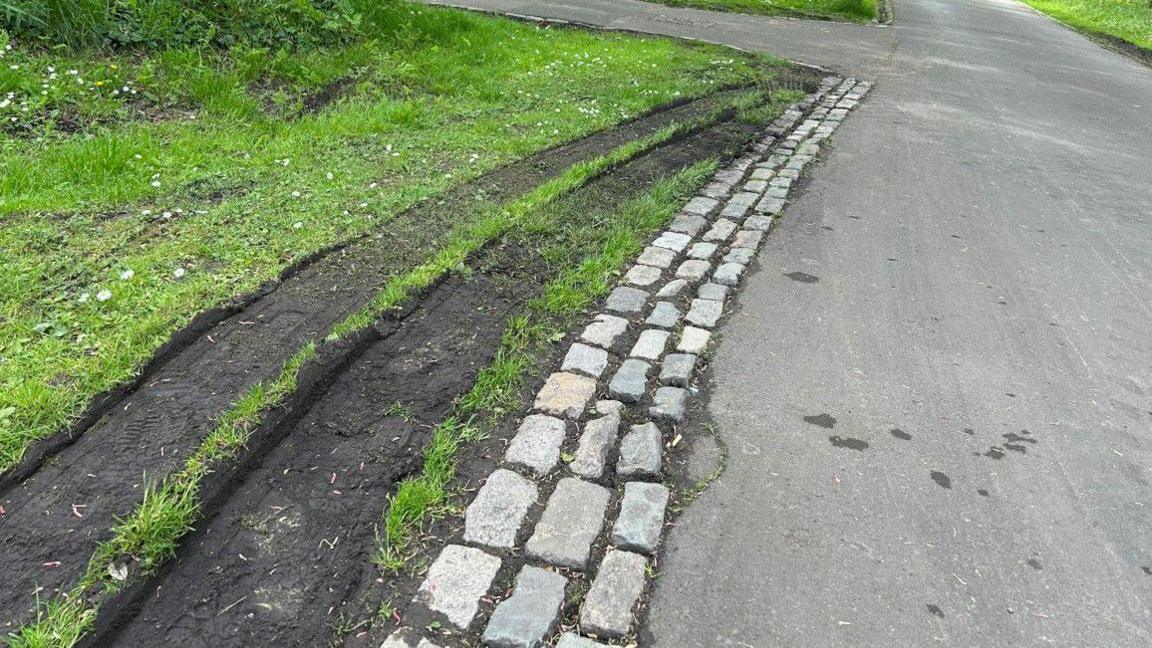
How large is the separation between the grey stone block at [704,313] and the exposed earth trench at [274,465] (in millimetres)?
845

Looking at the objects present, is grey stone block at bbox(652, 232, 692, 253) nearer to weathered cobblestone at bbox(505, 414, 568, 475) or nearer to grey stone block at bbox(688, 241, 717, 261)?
grey stone block at bbox(688, 241, 717, 261)

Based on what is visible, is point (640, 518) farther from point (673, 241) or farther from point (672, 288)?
point (673, 241)

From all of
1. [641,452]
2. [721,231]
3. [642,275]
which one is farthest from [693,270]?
[641,452]

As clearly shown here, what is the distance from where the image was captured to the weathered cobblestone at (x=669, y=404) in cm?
318

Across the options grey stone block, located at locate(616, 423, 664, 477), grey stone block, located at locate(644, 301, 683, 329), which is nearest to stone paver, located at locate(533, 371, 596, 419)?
grey stone block, located at locate(616, 423, 664, 477)

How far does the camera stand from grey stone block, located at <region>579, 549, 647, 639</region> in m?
2.22

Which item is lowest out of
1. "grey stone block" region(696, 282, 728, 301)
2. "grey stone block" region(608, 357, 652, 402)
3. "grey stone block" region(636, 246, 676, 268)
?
"grey stone block" region(608, 357, 652, 402)

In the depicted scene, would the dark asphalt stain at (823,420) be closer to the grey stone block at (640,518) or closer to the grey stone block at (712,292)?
the grey stone block at (640,518)

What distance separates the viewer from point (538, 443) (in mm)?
2928

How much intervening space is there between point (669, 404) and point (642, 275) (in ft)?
4.15

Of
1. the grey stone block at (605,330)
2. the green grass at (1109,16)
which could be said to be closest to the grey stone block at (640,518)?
the grey stone block at (605,330)

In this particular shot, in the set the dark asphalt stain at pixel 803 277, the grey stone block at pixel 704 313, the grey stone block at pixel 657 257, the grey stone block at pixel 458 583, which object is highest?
the grey stone block at pixel 657 257

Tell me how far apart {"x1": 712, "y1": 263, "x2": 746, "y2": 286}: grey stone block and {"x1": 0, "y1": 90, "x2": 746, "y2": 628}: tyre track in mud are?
5.34ft

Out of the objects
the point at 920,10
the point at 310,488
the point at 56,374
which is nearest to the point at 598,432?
the point at 310,488
